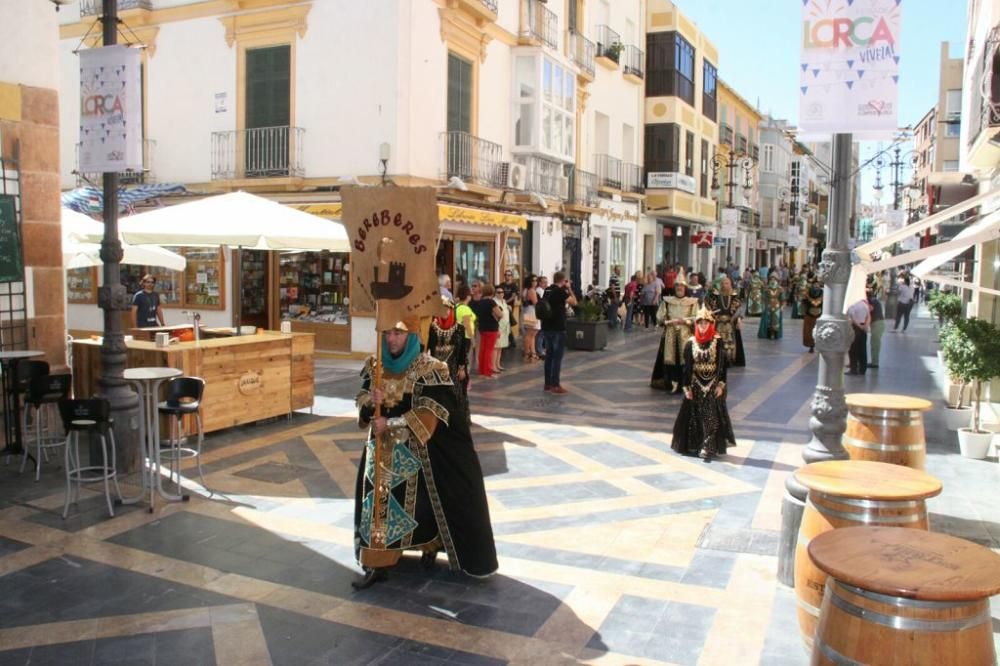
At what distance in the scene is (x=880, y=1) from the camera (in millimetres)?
4895

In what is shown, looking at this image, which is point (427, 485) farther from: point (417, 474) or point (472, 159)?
point (472, 159)

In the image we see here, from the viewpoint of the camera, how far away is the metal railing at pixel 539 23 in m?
20.6

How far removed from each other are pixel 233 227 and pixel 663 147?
2258 cm

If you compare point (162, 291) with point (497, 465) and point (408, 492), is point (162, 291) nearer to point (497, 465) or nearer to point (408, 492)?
point (497, 465)

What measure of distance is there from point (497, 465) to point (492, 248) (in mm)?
12399

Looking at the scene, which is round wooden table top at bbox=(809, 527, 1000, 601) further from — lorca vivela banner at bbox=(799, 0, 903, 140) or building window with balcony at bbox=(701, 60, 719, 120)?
building window with balcony at bbox=(701, 60, 719, 120)

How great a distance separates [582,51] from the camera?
2405 centimetres

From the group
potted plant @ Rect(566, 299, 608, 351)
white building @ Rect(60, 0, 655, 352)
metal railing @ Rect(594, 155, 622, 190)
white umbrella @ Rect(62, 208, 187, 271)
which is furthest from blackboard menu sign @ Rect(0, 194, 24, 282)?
metal railing @ Rect(594, 155, 622, 190)

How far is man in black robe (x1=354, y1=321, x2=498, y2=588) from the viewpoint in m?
5.19

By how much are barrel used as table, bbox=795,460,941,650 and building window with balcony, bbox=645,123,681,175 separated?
2691cm

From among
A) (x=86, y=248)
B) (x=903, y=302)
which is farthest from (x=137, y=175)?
(x=903, y=302)

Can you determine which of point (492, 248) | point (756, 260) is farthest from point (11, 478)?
point (756, 260)

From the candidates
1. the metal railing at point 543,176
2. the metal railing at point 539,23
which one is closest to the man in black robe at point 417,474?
the metal railing at point 543,176

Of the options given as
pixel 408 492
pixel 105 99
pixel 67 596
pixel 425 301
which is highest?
pixel 105 99
